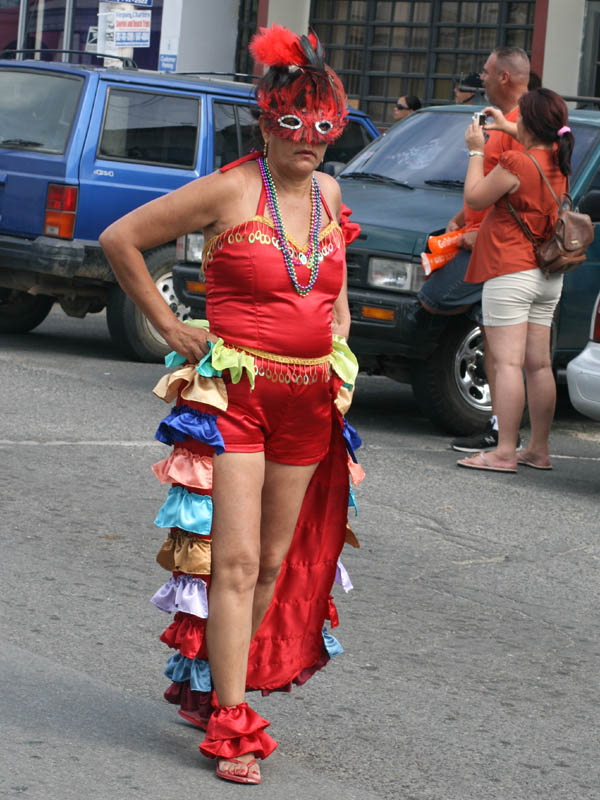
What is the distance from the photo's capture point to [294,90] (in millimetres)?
3723

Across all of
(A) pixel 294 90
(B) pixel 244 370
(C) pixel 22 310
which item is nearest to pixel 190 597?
(B) pixel 244 370

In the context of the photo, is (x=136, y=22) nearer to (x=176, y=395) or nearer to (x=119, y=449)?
(x=119, y=449)

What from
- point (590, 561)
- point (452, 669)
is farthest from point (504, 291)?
point (452, 669)

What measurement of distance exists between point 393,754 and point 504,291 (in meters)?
4.24

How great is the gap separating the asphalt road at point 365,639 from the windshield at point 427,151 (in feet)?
6.74

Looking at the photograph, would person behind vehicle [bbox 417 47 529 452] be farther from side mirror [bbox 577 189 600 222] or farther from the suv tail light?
the suv tail light

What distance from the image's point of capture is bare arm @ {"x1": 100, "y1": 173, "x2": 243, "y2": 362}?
3.74 metres

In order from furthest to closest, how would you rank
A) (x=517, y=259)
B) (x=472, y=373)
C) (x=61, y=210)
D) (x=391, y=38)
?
(x=391, y=38)
(x=61, y=210)
(x=472, y=373)
(x=517, y=259)

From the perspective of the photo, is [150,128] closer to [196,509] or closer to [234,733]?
[196,509]

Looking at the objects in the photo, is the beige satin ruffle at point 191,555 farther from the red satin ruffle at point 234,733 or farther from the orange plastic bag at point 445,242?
the orange plastic bag at point 445,242

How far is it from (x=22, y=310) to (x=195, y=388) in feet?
28.1

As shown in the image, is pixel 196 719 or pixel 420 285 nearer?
pixel 196 719

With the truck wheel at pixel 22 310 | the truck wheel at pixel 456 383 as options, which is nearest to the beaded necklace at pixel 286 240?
the truck wheel at pixel 456 383

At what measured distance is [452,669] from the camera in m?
4.83
